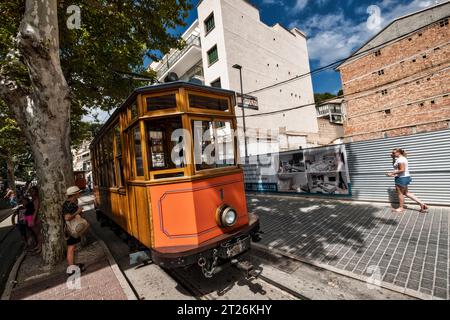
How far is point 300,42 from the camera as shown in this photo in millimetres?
27625

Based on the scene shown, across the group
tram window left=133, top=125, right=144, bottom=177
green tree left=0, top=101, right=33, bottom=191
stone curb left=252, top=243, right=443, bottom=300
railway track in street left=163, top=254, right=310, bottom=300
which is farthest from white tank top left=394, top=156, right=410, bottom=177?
green tree left=0, top=101, right=33, bottom=191

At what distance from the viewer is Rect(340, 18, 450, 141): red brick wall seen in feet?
66.1

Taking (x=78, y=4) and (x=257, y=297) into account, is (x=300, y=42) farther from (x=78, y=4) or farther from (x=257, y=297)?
(x=257, y=297)

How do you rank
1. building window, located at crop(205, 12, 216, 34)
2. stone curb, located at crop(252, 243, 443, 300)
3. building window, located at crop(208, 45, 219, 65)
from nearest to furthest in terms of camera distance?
stone curb, located at crop(252, 243, 443, 300) → building window, located at crop(208, 45, 219, 65) → building window, located at crop(205, 12, 216, 34)

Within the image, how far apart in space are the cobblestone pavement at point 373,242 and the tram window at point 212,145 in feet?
8.31

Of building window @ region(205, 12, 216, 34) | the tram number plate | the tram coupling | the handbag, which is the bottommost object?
the tram coupling

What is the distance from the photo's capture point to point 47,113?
478 cm

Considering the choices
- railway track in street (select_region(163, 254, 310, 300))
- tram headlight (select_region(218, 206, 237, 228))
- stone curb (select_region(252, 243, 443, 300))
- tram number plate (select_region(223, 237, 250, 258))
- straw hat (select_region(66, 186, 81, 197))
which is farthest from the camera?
straw hat (select_region(66, 186, 81, 197))

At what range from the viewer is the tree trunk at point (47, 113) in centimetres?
442

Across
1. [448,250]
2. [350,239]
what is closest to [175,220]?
[350,239]

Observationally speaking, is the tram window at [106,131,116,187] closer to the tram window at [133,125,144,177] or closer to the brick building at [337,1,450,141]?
the tram window at [133,125,144,177]

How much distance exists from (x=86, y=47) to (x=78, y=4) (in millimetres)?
1279

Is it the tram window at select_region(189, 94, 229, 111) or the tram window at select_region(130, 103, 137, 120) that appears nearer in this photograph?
the tram window at select_region(189, 94, 229, 111)

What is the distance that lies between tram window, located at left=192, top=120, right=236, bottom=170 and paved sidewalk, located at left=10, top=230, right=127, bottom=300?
271cm
